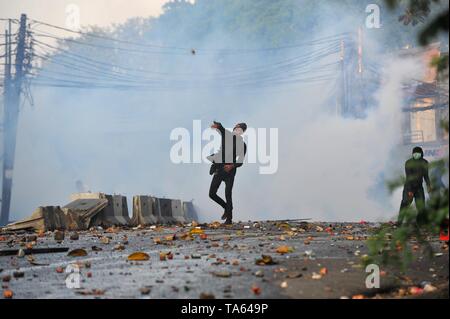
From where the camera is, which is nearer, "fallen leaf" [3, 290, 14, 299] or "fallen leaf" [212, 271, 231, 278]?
"fallen leaf" [3, 290, 14, 299]

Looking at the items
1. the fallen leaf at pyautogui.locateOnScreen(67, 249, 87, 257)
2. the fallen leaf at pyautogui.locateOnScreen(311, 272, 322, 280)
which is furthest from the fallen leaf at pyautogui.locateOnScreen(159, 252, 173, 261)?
the fallen leaf at pyautogui.locateOnScreen(311, 272, 322, 280)

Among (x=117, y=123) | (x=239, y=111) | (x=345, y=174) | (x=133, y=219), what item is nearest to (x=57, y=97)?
(x=117, y=123)

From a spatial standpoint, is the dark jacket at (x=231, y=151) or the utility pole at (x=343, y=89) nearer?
the dark jacket at (x=231, y=151)

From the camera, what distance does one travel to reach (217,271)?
1098cm

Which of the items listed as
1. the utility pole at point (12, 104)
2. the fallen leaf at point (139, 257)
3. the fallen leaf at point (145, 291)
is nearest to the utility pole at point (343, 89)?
the utility pole at point (12, 104)

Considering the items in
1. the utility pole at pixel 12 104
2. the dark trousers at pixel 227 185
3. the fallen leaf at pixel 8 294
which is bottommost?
the fallen leaf at pixel 8 294

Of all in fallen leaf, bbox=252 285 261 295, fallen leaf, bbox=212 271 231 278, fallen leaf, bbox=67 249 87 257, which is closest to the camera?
fallen leaf, bbox=252 285 261 295

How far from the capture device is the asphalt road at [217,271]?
9.51 m

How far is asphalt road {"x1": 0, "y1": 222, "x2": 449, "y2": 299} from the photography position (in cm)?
951

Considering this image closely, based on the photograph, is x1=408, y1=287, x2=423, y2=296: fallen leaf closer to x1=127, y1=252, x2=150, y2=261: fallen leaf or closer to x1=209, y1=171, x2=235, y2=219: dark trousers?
x1=127, y1=252, x2=150, y2=261: fallen leaf

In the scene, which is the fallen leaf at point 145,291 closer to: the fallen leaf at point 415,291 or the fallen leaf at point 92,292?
the fallen leaf at point 92,292

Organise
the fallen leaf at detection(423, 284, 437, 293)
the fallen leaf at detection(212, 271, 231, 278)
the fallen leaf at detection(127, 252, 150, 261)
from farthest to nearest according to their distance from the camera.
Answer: the fallen leaf at detection(127, 252, 150, 261)
the fallen leaf at detection(212, 271, 231, 278)
the fallen leaf at detection(423, 284, 437, 293)
